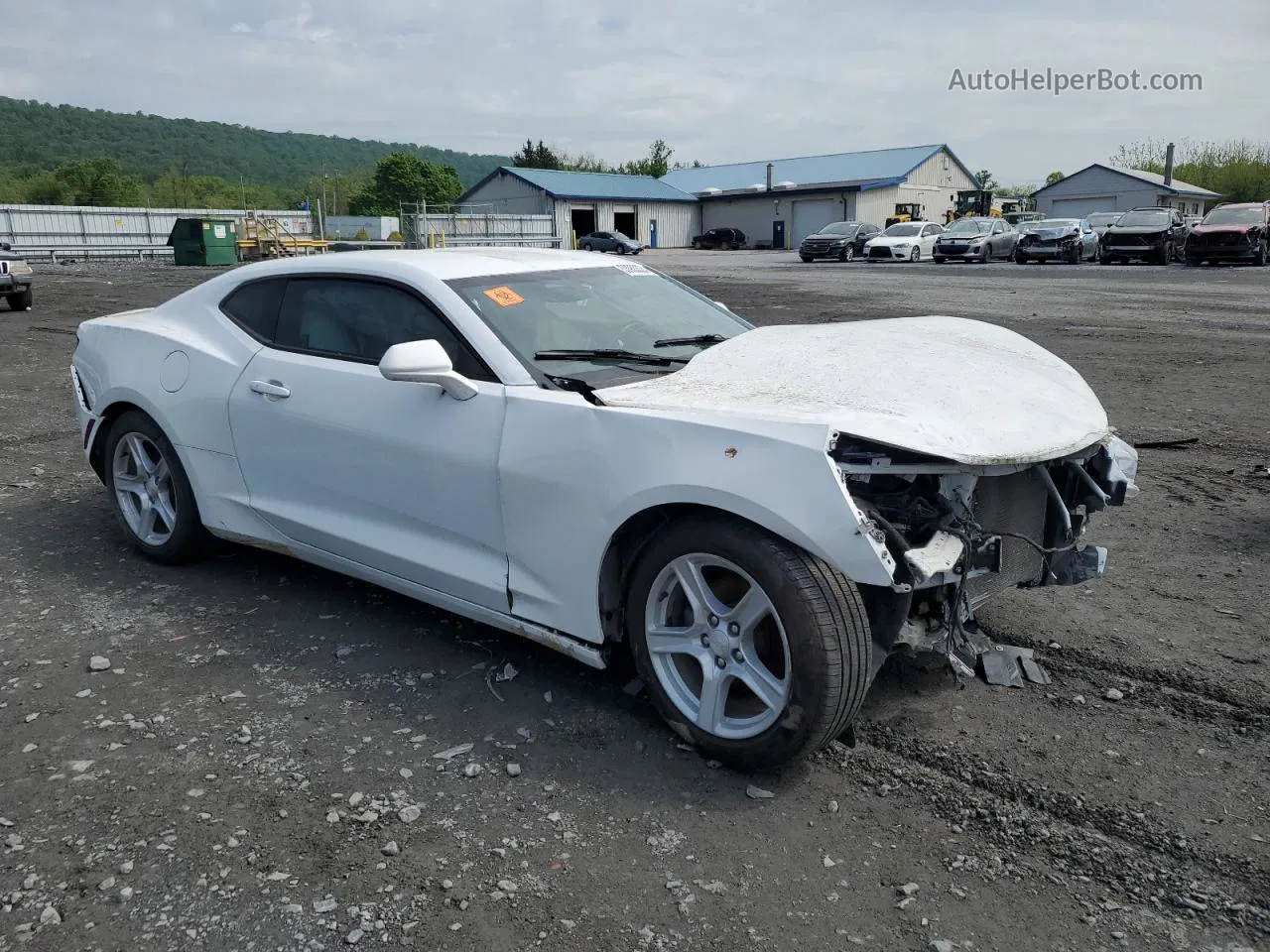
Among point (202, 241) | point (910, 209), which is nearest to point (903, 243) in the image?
point (910, 209)

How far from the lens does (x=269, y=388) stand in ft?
14.0

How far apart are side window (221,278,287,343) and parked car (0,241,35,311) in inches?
661

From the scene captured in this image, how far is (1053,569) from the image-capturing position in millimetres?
3648

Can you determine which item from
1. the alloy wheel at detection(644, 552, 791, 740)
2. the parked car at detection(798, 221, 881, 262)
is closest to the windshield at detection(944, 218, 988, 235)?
the parked car at detection(798, 221, 881, 262)

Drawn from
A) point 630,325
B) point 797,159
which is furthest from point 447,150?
point 630,325

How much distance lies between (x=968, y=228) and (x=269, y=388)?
116ft

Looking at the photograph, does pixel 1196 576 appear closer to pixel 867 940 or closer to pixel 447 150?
pixel 867 940

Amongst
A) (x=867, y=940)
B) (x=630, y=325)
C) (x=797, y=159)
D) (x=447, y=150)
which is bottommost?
(x=867, y=940)

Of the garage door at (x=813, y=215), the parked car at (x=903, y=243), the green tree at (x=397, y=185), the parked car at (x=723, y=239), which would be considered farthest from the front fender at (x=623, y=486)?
the green tree at (x=397, y=185)

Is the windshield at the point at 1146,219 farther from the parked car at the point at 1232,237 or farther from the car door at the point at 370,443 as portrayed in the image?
the car door at the point at 370,443

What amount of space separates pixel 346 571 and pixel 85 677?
3.40 feet

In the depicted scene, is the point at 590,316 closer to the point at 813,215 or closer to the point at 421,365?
the point at 421,365

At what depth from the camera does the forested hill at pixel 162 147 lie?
124250 mm

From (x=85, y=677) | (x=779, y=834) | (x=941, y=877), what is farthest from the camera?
(x=85, y=677)
